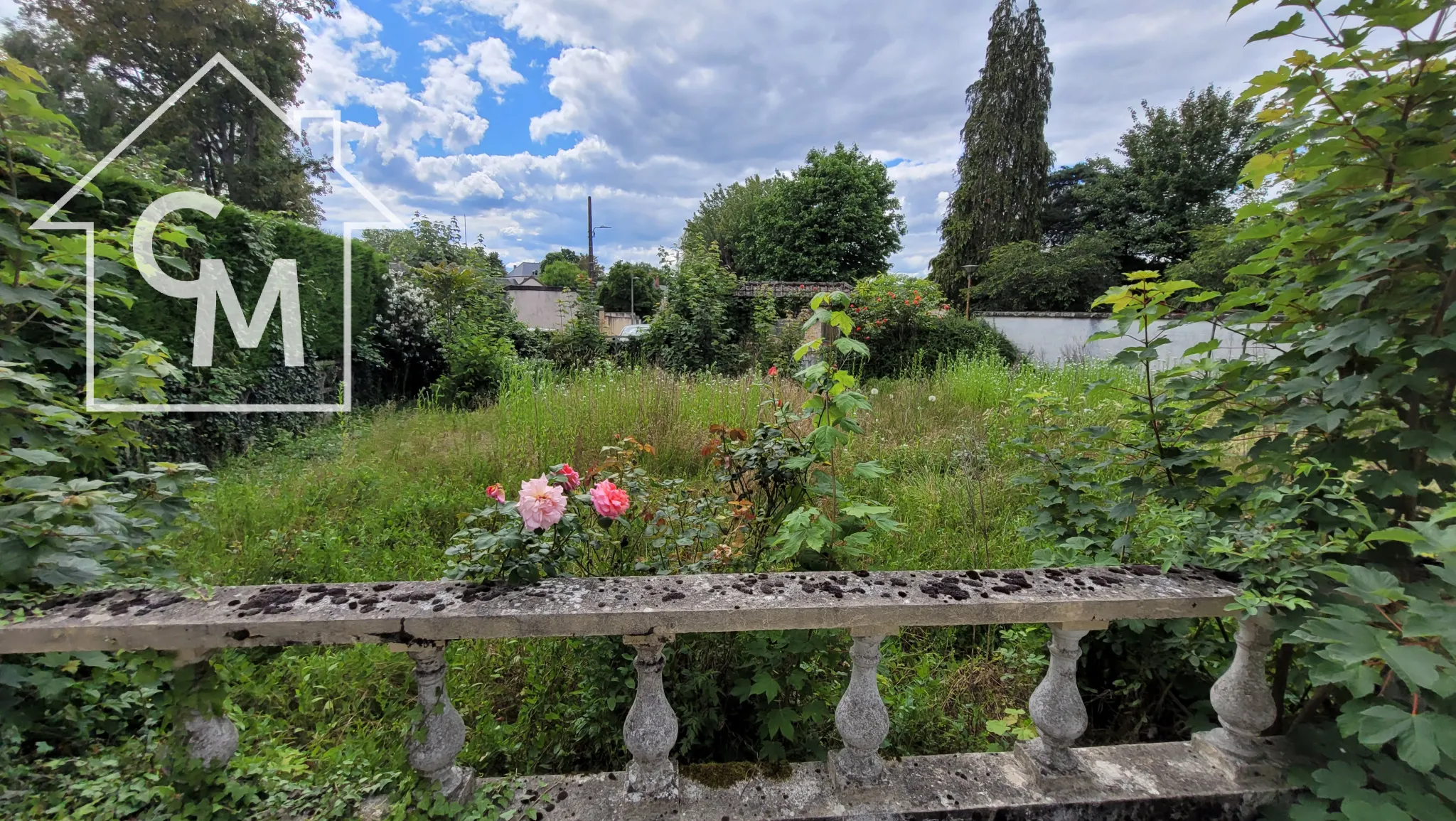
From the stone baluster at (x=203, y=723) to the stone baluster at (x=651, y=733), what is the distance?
80 cm

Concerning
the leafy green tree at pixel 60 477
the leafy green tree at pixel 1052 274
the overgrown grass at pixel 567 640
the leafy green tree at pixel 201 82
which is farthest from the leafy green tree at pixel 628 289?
the leafy green tree at pixel 60 477

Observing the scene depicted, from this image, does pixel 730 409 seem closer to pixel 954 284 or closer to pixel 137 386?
pixel 137 386

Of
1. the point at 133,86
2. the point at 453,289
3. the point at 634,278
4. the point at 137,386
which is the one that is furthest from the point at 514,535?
the point at 634,278

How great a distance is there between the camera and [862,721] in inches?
42.3

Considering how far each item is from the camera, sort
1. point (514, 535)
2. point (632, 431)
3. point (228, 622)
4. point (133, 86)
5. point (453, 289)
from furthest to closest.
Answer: point (133, 86) → point (453, 289) → point (632, 431) → point (514, 535) → point (228, 622)

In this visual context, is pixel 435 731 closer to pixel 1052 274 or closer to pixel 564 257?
pixel 1052 274

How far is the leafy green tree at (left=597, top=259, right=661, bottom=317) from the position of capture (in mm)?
25578

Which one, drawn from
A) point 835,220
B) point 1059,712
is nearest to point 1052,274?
point 835,220

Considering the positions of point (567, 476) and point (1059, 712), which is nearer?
point (1059, 712)

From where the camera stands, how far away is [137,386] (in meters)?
1.34

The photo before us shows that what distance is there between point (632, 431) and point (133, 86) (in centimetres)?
1708

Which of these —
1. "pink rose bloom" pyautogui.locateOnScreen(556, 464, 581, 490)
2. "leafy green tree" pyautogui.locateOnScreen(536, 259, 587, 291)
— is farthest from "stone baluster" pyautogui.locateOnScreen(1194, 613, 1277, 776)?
"leafy green tree" pyautogui.locateOnScreen(536, 259, 587, 291)

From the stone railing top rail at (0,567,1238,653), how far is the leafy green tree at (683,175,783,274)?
26.1 m

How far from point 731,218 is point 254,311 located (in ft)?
94.8
